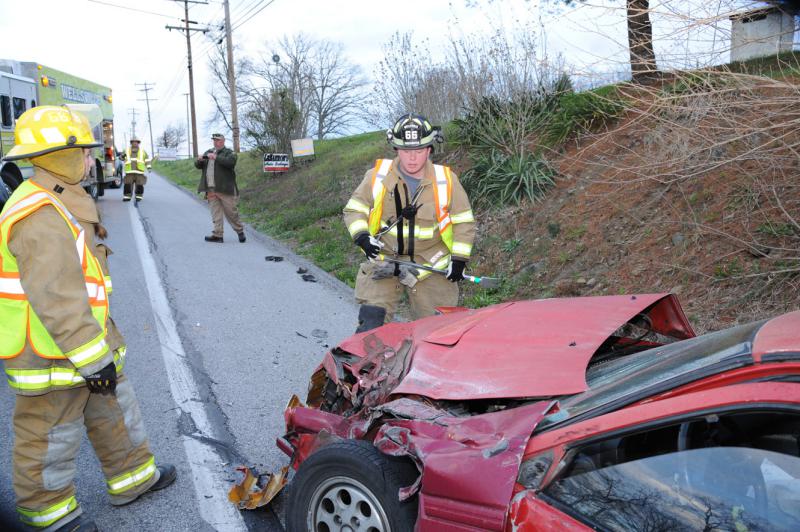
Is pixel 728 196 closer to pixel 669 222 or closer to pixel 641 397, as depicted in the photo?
pixel 669 222

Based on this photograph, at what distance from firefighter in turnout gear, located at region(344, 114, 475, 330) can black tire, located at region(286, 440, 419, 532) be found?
6.18 feet

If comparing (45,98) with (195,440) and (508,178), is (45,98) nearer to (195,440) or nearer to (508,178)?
(508,178)

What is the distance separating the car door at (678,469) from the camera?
5.86ft


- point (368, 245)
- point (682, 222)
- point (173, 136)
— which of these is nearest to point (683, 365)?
point (368, 245)

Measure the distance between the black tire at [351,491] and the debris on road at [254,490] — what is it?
0.43 meters

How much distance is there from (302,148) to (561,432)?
62.6 feet

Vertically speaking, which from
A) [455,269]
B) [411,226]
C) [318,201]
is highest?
[318,201]

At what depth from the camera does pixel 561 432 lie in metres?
2.09

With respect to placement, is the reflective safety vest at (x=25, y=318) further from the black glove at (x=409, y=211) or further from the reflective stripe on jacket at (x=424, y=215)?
the black glove at (x=409, y=211)

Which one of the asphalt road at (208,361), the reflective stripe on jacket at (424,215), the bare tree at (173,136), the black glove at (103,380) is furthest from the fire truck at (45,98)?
the bare tree at (173,136)

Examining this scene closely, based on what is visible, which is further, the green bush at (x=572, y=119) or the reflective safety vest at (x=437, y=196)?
the green bush at (x=572, y=119)

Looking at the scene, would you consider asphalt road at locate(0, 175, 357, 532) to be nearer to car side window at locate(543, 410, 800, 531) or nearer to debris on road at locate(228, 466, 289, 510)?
debris on road at locate(228, 466, 289, 510)

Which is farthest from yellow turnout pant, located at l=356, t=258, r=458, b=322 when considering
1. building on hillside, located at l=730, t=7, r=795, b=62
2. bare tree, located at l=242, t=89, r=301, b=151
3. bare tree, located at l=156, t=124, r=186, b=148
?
bare tree, located at l=156, t=124, r=186, b=148

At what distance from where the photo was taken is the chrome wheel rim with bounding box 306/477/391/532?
252 centimetres
